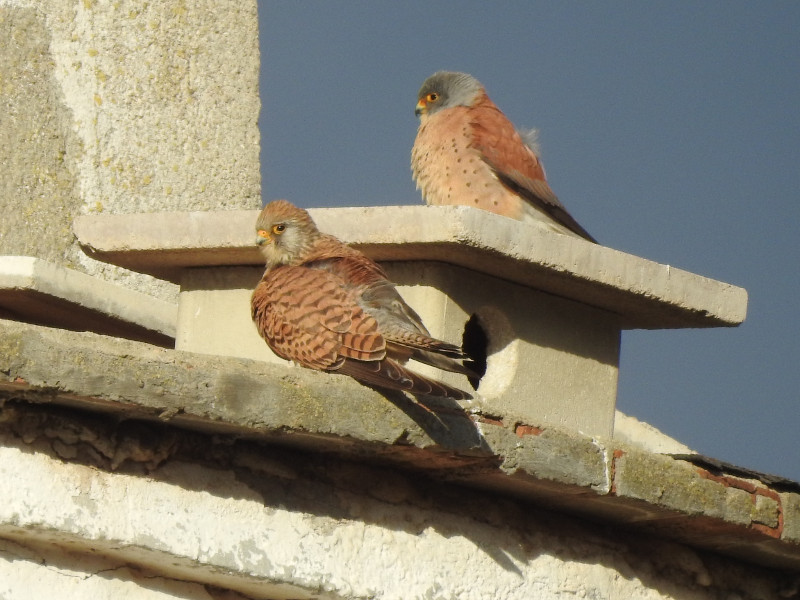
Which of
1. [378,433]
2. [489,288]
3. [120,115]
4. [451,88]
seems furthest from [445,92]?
[378,433]

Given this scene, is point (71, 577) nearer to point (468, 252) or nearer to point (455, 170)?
point (468, 252)

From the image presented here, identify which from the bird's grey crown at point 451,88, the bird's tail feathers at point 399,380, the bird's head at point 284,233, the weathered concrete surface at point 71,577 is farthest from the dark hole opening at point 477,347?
the bird's grey crown at point 451,88

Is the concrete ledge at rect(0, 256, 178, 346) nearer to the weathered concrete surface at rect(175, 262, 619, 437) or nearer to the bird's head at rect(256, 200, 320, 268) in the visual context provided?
the weathered concrete surface at rect(175, 262, 619, 437)

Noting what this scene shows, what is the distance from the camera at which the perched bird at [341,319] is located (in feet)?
10.9

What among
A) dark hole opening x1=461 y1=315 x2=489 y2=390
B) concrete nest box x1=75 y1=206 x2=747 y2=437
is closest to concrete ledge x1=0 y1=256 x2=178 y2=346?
concrete nest box x1=75 y1=206 x2=747 y2=437

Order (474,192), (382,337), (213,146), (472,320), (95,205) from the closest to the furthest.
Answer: (382,337), (472,320), (474,192), (95,205), (213,146)

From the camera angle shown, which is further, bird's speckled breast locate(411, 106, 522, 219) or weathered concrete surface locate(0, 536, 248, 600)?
bird's speckled breast locate(411, 106, 522, 219)

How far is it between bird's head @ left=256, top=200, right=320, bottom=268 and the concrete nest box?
0.14m

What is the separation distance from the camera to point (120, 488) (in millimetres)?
3061

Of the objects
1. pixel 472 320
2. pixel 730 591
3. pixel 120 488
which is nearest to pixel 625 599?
pixel 730 591

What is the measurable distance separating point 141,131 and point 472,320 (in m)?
2.73

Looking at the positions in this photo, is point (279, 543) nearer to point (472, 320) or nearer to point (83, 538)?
point (83, 538)

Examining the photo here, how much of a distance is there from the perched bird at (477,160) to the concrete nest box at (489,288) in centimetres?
116

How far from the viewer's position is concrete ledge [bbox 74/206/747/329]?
4043mm
